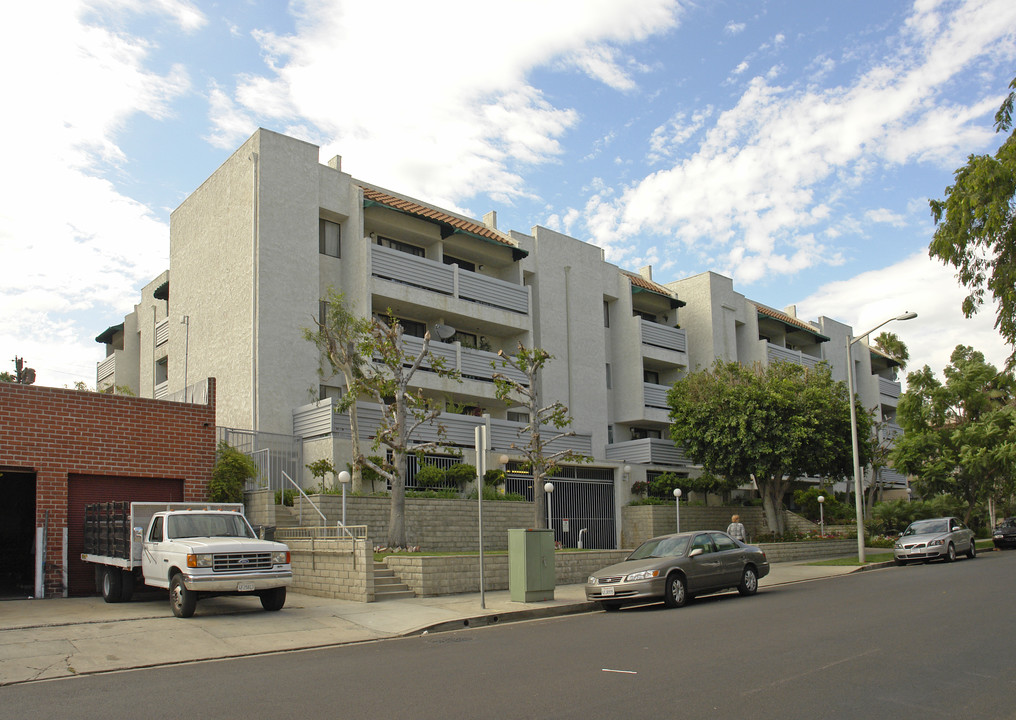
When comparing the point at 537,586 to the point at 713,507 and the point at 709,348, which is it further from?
the point at 709,348

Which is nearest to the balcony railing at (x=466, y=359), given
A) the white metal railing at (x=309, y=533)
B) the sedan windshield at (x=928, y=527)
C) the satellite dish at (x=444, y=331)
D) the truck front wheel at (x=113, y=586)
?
the satellite dish at (x=444, y=331)

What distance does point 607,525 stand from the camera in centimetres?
3078

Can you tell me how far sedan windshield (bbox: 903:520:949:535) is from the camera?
1027 inches

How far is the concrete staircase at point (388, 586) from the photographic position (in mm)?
16453

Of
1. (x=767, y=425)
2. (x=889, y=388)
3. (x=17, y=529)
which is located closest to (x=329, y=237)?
(x=17, y=529)

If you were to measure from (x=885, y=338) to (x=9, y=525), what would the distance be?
54687mm

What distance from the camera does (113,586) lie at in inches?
628

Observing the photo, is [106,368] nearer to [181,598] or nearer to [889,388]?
[181,598]

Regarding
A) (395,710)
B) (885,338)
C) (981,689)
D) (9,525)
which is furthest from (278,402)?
(885,338)

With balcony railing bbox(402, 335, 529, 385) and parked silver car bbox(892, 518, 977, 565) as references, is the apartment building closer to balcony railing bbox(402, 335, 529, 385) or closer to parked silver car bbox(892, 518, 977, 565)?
balcony railing bbox(402, 335, 529, 385)

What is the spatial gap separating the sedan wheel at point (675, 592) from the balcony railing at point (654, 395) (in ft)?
68.8

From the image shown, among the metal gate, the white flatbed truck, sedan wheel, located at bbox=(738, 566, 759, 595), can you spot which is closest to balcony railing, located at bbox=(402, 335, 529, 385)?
the metal gate

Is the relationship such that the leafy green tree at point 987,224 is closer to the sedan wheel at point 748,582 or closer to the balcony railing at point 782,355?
the sedan wheel at point 748,582

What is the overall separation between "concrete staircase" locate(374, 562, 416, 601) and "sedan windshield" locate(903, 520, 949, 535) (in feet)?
56.7
